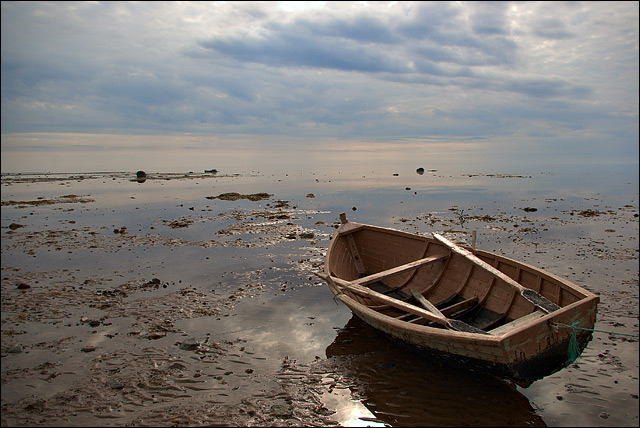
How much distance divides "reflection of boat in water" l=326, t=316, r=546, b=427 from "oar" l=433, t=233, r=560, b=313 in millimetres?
1813

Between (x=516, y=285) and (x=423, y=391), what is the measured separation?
11.0 ft

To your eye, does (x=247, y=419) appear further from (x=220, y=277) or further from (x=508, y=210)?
(x=508, y=210)

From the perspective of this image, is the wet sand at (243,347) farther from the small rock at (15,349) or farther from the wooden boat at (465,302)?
the wooden boat at (465,302)

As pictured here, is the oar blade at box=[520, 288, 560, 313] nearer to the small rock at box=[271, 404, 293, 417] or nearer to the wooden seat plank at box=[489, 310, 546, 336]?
the wooden seat plank at box=[489, 310, 546, 336]

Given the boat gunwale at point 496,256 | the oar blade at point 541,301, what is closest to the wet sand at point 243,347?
the oar blade at point 541,301

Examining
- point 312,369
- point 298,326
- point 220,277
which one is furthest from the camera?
point 220,277

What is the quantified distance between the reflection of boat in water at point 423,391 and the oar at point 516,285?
181 centimetres

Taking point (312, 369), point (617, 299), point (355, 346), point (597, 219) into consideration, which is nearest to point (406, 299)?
point (355, 346)

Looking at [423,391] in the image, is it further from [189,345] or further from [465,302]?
[189,345]

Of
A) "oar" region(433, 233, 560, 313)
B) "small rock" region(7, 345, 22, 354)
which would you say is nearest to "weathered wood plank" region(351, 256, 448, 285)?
"oar" region(433, 233, 560, 313)

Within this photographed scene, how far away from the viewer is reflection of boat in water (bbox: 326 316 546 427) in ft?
20.9

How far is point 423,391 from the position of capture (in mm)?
7094

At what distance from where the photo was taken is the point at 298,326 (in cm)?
1026

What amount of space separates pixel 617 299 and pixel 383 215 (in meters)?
19.6
